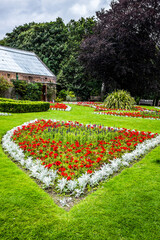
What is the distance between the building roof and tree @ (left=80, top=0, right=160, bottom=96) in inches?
259

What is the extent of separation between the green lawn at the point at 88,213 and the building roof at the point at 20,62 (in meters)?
19.4

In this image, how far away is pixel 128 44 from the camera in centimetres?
1855

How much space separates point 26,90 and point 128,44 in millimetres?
12350

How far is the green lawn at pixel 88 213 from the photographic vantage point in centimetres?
192

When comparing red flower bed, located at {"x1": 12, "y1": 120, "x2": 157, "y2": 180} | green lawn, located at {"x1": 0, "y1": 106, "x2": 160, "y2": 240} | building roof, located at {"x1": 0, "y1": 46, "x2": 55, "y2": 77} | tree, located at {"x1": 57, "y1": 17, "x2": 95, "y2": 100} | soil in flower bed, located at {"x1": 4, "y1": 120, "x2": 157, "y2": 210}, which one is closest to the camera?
green lawn, located at {"x1": 0, "y1": 106, "x2": 160, "y2": 240}

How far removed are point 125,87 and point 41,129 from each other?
1748cm

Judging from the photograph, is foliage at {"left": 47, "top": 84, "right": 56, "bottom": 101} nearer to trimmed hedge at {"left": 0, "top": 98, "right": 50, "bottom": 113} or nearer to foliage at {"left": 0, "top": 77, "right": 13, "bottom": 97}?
foliage at {"left": 0, "top": 77, "right": 13, "bottom": 97}

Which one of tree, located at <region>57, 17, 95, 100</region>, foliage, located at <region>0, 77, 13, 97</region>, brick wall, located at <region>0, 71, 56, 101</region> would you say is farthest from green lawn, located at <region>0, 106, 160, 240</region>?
tree, located at <region>57, 17, 95, 100</region>

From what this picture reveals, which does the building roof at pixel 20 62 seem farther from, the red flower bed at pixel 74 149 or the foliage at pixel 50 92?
the red flower bed at pixel 74 149

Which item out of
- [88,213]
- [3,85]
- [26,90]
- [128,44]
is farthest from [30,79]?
[88,213]

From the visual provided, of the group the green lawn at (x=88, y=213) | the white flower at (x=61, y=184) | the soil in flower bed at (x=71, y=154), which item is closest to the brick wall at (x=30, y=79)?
the soil in flower bed at (x=71, y=154)

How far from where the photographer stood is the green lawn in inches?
75.5

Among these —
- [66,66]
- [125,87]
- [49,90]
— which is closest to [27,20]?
[66,66]

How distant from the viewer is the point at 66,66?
27.9m
